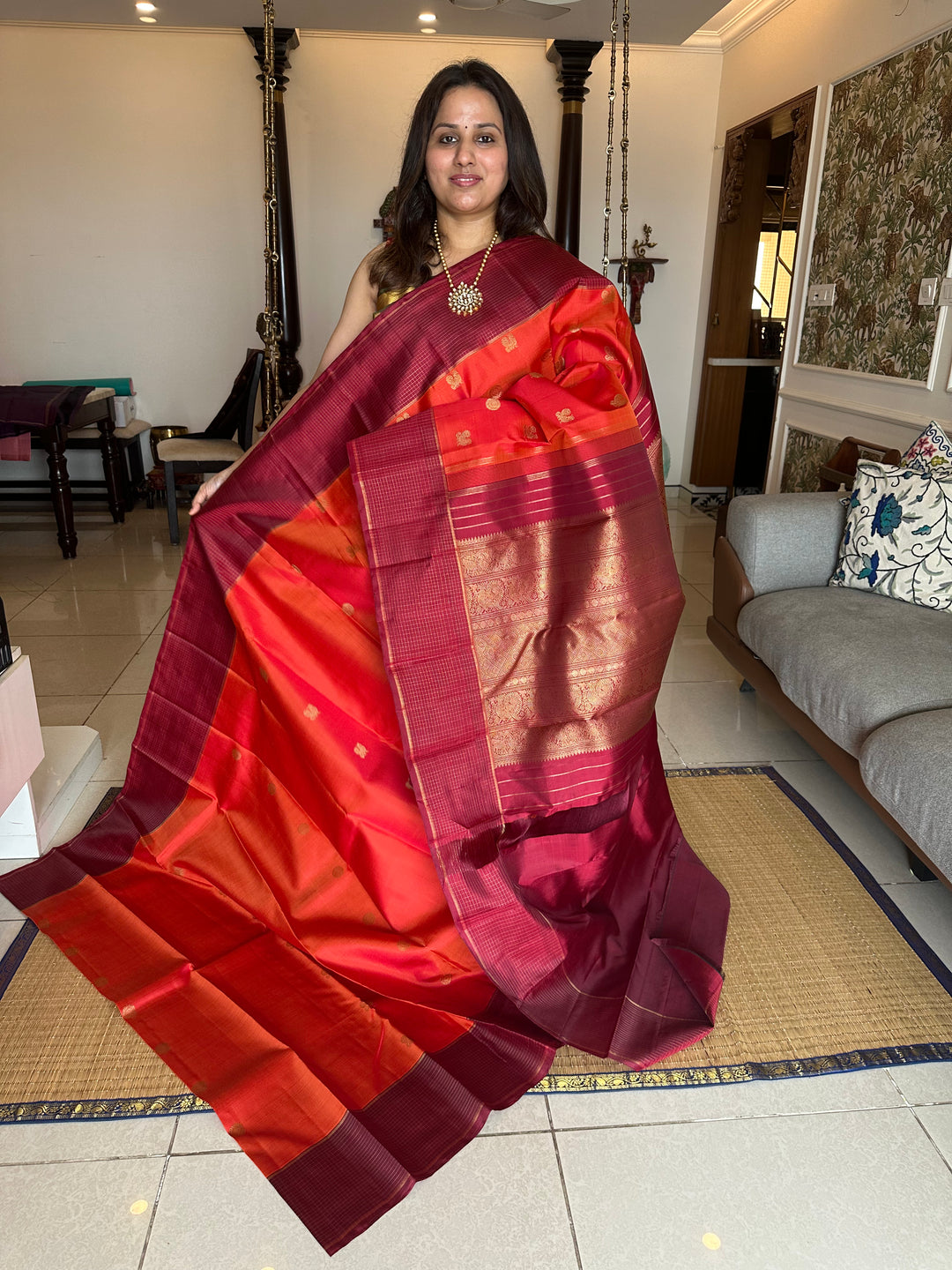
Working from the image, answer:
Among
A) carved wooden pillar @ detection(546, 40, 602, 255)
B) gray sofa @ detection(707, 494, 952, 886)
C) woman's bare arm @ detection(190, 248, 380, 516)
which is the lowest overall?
gray sofa @ detection(707, 494, 952, 886)

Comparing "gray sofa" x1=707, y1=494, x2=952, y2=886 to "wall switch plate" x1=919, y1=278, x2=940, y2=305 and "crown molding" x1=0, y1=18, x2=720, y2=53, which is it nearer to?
"wall switch plate" x1=919, y1=278, x2=940, y2=305

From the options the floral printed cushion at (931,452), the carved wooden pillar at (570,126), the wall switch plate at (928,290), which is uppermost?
the carved wooden pillar at (570,126)

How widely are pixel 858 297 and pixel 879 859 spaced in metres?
2.65

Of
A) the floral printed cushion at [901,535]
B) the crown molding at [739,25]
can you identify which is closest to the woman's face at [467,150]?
the floral printed cushion at [901,535]

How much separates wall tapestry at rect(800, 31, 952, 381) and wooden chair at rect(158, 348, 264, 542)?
2861 millimetres

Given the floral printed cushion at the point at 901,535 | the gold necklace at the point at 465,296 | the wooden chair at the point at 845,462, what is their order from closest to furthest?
the gold necklace at the point at 465,296, the floral printed cushion at the point at 901,535, the wooden chair at the point at 845,462

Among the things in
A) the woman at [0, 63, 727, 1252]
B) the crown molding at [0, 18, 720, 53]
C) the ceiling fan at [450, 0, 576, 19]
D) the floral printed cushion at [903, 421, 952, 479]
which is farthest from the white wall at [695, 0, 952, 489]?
the woman at [0, 63, 727, 1252]

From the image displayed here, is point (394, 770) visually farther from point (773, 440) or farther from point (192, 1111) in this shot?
point (773, 440)

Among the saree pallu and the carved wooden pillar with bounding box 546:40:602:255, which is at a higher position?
the carved wooden pillar with bounding box 546:40:602:255

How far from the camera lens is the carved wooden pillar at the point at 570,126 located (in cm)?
503

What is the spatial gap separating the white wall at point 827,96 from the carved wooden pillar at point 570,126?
0.88 metres

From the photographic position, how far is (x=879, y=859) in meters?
2.04

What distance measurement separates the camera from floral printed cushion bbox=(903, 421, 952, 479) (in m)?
2.57

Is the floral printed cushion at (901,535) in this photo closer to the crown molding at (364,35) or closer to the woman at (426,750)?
the woman at (426,750)
